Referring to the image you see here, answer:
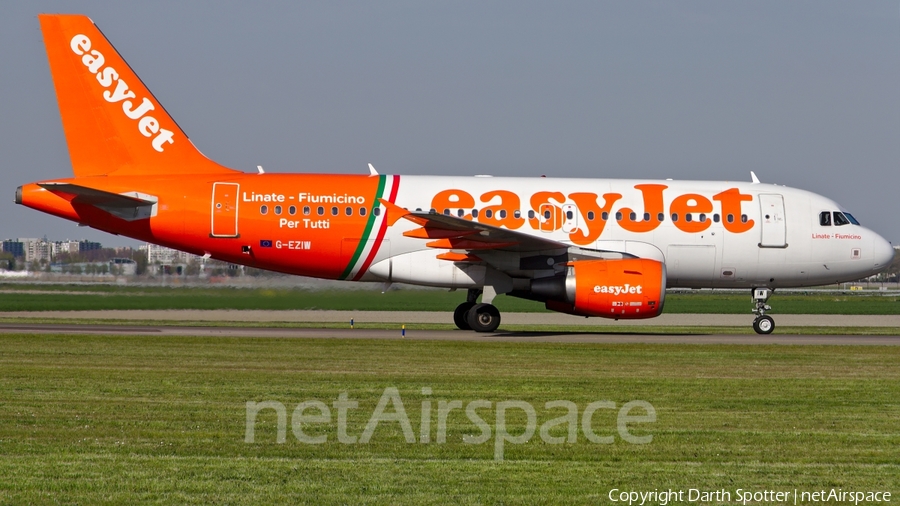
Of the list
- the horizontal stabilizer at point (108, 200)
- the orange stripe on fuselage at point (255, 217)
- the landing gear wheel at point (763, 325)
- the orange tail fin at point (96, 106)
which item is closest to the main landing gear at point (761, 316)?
the landing gear wheel at point (763, 325)

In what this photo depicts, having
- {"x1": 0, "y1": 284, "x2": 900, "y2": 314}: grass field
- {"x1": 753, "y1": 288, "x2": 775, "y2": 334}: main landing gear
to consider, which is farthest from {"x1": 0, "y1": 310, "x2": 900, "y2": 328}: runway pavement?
{"x1": 753, "y1": 288, "x2": 775, "y2": 334}: main landing gear

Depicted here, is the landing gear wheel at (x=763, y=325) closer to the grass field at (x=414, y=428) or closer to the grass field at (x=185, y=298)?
the grass field at (x=414, y=428)

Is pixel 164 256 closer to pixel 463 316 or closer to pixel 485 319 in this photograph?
pixel 463 316

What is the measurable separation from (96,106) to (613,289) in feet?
41.5

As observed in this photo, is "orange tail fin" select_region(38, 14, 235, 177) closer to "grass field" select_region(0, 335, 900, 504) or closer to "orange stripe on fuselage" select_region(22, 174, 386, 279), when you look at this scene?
"orange stripe on fuselage" select_region(22, 174, 386, 279)

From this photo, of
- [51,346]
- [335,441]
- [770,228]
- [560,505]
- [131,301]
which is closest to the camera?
[560,505]

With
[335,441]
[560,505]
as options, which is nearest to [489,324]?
[335,441]

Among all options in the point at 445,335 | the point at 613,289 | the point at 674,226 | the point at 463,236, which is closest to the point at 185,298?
the point at 445,335

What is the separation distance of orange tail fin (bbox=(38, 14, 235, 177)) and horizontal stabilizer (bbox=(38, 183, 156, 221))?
3.55 feet

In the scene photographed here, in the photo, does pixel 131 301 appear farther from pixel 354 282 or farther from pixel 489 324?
pixel 489 324

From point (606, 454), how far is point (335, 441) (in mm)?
2440

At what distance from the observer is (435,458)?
28.9 feet

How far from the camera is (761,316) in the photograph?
2644 centimetres

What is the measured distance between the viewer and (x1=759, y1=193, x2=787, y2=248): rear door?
84.5 feet
